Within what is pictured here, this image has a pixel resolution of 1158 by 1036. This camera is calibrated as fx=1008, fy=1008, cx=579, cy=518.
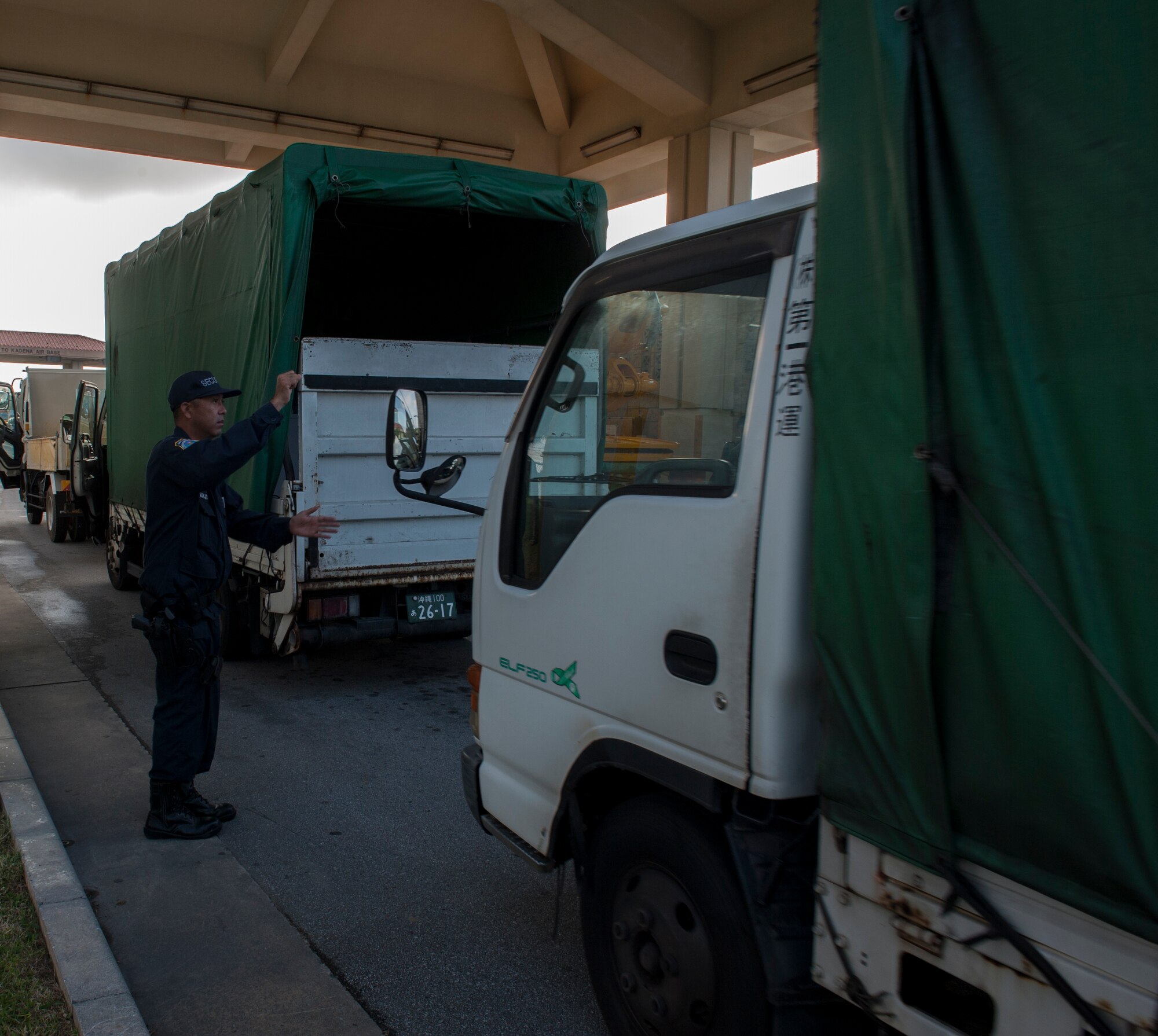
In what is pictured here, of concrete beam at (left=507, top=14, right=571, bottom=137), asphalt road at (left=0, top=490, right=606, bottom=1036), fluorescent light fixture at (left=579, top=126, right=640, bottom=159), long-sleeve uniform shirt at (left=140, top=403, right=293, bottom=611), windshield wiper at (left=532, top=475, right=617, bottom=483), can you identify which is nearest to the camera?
windshield wiper at (left=532, top=475, right=617, bottom=483)

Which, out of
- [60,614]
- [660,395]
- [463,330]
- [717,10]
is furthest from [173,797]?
[717,10]

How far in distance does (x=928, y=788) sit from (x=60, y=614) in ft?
31.9

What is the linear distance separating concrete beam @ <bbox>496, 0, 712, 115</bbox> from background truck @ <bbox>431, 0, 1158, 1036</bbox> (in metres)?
10.6

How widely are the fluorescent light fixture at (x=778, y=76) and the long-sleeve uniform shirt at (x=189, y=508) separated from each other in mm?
9642

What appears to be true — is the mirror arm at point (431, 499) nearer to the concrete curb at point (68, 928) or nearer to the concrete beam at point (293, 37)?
the concrete curb at point (68, 928)

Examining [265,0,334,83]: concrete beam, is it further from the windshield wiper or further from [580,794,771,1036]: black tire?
[580,794,771,1036]: black tire

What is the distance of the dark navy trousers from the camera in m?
4.27

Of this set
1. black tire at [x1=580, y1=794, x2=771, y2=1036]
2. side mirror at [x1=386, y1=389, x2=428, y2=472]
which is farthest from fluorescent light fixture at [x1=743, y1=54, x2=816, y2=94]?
black tire at [x1=580, y1=794, x2=771, y2=1036]

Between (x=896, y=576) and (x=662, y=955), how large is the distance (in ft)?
3.97

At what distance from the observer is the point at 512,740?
10.1 feet

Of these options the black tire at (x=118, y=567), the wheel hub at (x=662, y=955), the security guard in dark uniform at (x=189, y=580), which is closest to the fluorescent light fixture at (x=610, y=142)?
the black tire at (x=118, y=567)

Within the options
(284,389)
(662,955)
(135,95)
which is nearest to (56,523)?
(135,95)

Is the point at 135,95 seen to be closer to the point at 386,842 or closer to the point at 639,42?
the point at 639,42

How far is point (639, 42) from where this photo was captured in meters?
12.4
